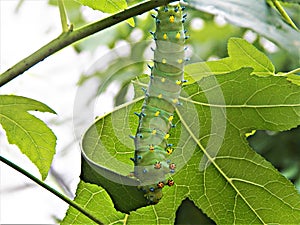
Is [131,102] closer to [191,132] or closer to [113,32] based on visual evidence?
[191,132]

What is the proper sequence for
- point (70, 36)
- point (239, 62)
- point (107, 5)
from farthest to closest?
point (239, 62)
point (107, 5)
point (70, 36)

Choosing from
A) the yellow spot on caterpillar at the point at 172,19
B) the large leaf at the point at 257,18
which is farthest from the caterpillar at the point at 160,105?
the large leaf at the point at 257,18

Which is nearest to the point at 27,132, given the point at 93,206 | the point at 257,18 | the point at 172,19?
the point at 93,206

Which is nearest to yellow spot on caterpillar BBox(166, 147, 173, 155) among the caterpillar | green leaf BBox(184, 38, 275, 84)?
the caterpillar

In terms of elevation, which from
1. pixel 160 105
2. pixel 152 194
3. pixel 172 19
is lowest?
pixel 152 194

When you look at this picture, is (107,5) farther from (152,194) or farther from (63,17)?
(152,194)
